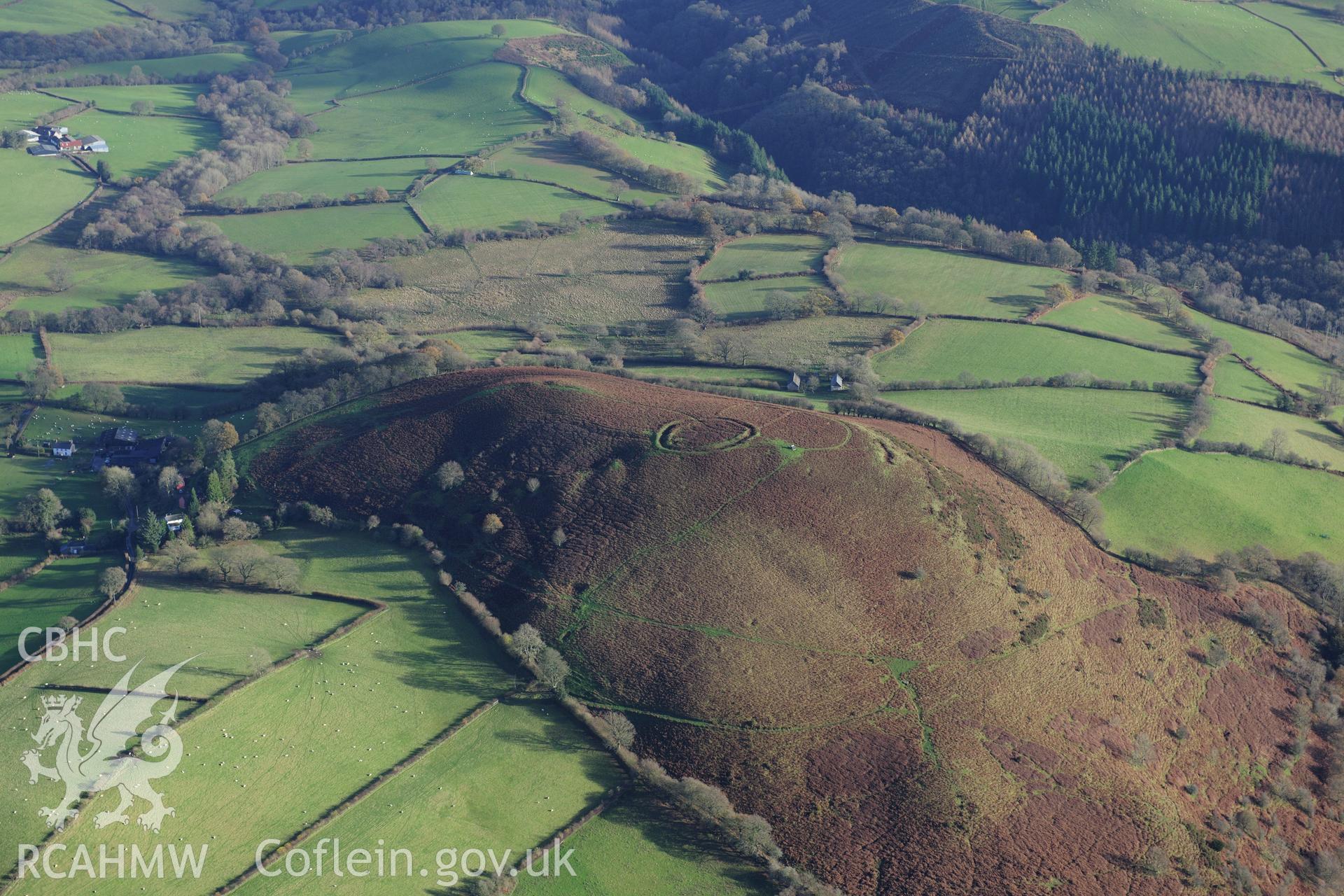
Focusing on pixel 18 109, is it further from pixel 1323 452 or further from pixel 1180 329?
pixel 1323 452

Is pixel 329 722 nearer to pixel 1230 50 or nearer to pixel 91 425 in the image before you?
pixel 91 425

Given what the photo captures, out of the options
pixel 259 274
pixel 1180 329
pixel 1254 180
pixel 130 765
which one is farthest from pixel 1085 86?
pixel 130 765

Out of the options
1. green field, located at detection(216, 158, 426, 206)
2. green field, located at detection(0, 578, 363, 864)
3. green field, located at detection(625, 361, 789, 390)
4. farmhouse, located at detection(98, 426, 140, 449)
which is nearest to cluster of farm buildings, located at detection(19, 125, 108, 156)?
green field, located at detection(216, 158, 426, 206)

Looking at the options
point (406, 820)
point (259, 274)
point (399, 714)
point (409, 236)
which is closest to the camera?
point (406, 820)

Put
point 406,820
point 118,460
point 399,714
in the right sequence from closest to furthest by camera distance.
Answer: point 406,820 → point 399,714 → point 118,460

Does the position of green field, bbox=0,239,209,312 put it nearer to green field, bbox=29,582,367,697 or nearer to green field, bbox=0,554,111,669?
green field, bbox=0,554,111,669

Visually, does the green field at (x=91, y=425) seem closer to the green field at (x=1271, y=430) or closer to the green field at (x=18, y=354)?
the green field at (x=18, y=354)
